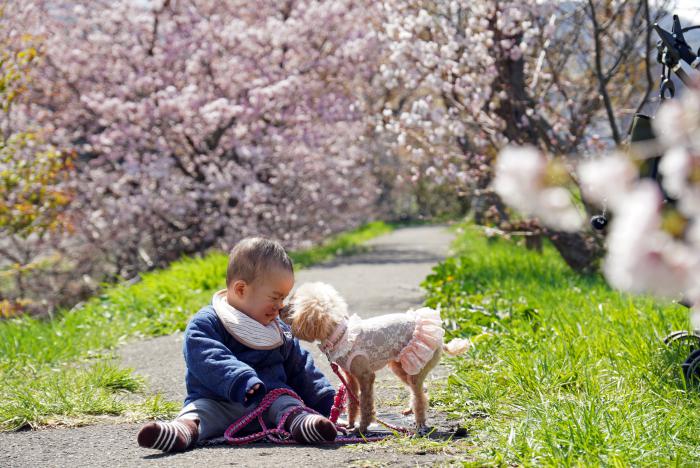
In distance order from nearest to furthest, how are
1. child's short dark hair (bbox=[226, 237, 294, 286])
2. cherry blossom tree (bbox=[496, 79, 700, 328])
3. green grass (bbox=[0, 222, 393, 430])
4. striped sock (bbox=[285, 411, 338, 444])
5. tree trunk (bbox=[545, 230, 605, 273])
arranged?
1. cherry blossom tree (bbox=[496, 79, 700, 328])
2. striped sock (bbox=[285, 411, 338, 444])
3. child's short dark hair (bbox=[226, 237, 294, 286])
4. green grass (bbox=[0, 222, 393, 430])
5. tree trunk (bbox=[545, 230, 605, 273])

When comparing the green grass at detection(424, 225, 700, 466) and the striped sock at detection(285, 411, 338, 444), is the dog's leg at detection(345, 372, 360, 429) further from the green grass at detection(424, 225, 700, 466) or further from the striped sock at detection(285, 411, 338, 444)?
the green grass at detection(424, 225, 700, 466)

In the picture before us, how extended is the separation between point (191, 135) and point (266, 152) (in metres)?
1.26

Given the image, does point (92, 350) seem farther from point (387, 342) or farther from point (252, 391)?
point (387, 342)

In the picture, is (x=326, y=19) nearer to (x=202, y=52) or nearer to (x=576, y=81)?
(x=202, y=52)

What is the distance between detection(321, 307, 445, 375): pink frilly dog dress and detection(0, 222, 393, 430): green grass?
125 centimetres

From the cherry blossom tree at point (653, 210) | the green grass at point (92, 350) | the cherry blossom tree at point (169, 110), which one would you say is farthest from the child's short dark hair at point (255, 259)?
the cherry blossom tree at point (169, 110)

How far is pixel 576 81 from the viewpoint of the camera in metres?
9.64

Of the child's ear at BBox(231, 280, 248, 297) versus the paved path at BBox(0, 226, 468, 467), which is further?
the child's ear at BBox(231, 280, 248, 297)

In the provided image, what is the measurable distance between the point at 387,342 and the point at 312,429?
502mm

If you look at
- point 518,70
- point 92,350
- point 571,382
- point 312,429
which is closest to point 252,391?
point 312,429

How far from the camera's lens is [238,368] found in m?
3.61

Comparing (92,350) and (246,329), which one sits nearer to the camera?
(246,329)

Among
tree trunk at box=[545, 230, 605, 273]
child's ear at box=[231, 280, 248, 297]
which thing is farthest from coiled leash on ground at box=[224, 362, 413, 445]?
tree trunk at box=[545, 230, 605, 273]

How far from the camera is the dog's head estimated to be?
3613 millimetres
